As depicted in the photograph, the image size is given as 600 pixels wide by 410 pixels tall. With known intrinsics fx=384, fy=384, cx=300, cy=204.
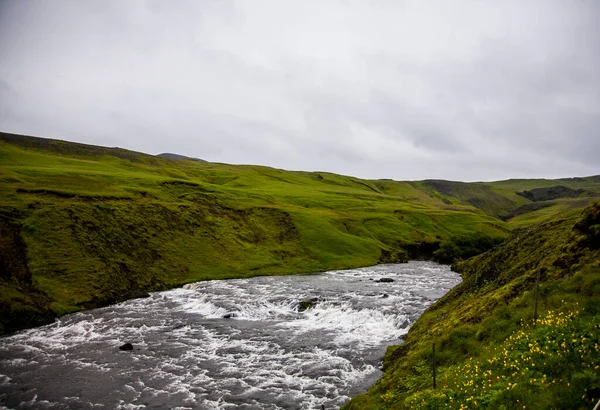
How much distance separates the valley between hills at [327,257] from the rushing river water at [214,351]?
5199 mm

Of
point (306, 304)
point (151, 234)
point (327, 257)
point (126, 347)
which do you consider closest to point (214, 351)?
point (126, 347)

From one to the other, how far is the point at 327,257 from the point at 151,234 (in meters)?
42.6

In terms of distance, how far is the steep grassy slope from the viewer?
1352 cm

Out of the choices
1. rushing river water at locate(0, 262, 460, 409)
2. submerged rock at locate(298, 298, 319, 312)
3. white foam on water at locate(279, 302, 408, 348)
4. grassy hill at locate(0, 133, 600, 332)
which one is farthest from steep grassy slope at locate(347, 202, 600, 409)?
grassy hill at locate(0, 133, 600, 332)

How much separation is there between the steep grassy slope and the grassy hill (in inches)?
1805

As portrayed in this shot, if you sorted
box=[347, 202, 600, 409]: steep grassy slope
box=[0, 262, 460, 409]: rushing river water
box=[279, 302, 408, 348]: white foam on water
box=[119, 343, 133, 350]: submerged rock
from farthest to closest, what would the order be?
box=[279, 302, 408, 348]: white foam on water, box=[119, 343, 133, 350]: submerged rock, box=[0, 262, 460, 409]: rushing river water, box=[347, 202, 600, 409]: steep grassy slope

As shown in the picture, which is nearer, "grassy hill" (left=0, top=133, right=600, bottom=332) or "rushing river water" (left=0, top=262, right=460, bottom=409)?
"rushing river water" (left=0, top=262, right=460, bottom=409)

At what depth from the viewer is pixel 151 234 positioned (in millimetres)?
78375

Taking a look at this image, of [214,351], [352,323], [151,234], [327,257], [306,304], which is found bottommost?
[214,351]

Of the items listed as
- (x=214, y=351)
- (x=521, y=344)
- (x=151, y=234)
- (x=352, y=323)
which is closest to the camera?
(x=521, y=344)

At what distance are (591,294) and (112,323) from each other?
160ft

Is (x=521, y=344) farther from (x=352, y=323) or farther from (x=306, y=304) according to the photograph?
(x=306, y=304)

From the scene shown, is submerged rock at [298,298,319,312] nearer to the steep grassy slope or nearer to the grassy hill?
the steep grassy slope

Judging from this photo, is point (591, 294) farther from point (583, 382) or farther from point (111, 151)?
point (111, 151)
